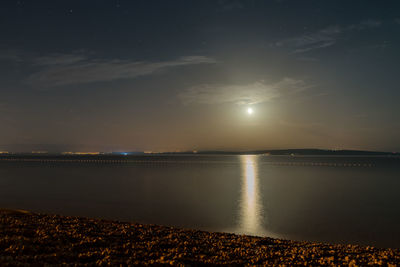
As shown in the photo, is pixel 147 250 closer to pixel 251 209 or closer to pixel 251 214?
pixel 251 214

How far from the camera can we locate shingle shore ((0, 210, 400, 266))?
9.15m

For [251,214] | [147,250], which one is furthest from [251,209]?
[147,250]

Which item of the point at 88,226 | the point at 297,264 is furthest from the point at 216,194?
the point at 297,264

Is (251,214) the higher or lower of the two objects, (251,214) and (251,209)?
the lower

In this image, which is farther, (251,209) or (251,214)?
(251,209)

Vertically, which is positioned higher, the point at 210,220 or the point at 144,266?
the point at 144,266

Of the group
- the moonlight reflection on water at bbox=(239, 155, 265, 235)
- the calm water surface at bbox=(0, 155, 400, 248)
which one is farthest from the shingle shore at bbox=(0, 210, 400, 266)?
the moonlight reflection on water at bbox=(239, 155, 265, 235)

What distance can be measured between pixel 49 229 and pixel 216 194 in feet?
98.1

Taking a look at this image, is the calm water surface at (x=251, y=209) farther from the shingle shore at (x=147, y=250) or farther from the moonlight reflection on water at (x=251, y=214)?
the shingle shore at (x=147, y=250)

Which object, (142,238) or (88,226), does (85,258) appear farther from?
(88,226)

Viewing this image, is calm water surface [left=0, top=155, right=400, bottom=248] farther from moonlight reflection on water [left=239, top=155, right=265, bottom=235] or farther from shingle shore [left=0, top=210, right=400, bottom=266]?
shingle shore [left=0, top=210, right=400, bottom=266]

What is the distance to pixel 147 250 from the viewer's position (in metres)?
10.8

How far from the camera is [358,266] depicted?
987 cm

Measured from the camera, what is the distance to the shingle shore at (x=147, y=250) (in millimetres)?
9148
